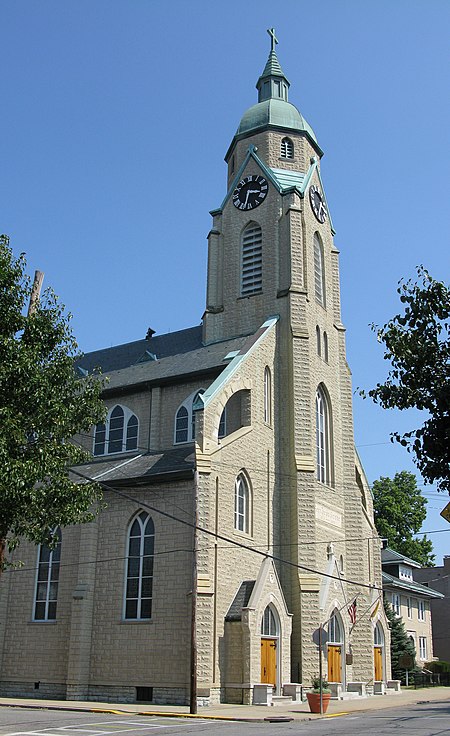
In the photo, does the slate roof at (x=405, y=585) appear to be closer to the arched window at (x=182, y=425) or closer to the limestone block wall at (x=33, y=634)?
the arched window at (x=182, y=425)

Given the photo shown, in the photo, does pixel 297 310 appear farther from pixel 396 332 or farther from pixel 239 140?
pixel 396 332

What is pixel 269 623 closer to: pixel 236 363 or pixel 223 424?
pixel 223 424

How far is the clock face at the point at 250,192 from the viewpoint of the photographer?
4297 cm

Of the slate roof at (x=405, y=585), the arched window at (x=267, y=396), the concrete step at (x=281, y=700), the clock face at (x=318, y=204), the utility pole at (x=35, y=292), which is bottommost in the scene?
the concrete step at (x=281, y=700)

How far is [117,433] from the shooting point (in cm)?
3928

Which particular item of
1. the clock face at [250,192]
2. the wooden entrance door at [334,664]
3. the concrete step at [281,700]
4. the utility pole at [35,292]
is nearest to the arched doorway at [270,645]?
the concrete step at [281,700]

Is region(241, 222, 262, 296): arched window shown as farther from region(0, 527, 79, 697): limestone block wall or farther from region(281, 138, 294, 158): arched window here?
region(0, 527, 79, 697): limestone block wall

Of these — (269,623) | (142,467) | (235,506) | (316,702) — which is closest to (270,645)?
(269,623)

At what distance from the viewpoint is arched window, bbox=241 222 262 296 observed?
41.2 m

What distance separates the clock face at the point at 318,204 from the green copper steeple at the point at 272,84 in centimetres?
730

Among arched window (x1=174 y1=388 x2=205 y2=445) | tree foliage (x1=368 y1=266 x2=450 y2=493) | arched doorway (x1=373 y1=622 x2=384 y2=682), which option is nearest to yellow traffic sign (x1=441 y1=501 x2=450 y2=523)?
tree foliage (x1=368 y1=266 x2=450 y2=493)

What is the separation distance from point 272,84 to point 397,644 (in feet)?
114

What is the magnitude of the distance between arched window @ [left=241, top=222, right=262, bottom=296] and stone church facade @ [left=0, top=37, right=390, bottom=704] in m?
0.08

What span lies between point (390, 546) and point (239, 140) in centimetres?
3867
